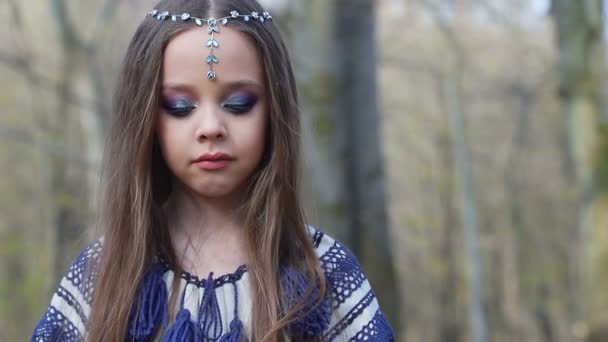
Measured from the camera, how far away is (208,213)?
231 centimetres

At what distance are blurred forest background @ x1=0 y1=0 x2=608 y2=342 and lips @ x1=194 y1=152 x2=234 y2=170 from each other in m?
0.52

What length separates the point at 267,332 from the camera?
212cm

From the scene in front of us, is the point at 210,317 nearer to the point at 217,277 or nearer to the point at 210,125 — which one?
the point at 217,277

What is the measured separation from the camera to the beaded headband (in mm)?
2145

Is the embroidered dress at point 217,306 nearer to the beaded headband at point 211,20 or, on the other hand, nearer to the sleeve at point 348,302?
the sleeve at point 348,302

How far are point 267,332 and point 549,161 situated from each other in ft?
47.9

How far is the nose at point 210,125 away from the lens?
2.12 meters

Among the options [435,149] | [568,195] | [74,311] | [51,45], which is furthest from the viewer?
[435,149]

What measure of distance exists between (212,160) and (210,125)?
90 millimetres

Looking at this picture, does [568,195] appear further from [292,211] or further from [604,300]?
[292,211]

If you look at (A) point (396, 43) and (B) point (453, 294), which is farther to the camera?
(B) point (453, 294)

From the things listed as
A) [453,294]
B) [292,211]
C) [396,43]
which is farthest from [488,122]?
[292,211]

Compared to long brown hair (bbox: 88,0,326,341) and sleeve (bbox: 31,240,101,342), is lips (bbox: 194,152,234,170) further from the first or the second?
sleeve (bbox: 31,240,101,342)

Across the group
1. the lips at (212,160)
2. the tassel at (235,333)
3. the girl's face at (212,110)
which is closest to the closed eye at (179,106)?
the girl's face at (212,110)
